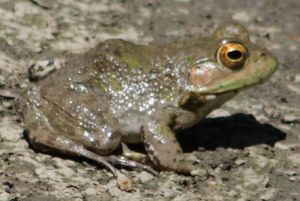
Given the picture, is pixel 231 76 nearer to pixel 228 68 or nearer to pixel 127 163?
pixel 228 68

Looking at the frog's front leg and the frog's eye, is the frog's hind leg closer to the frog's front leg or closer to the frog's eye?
the frog's front leg

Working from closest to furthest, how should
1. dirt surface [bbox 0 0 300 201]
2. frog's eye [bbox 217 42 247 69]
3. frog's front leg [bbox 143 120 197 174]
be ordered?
dirt surface [bbox 0 0 300 201]
frog's front leg [bbox 143 120 197 174]
frog's eye [bbox 217 42 247 69]

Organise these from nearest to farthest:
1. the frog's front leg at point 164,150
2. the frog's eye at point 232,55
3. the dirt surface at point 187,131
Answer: the dirt surface at point 187,131
the frog's front leg at point 164,150
the frog's eye at point 232,55

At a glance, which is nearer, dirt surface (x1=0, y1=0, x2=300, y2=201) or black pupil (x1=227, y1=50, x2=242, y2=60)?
dirt surface (x1=0, y1=0, x2=300, y2=201)

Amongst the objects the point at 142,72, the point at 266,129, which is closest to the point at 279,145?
the point at 266,129

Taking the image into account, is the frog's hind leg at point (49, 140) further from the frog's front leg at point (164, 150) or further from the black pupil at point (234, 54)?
the black pupil at point (234, 54)

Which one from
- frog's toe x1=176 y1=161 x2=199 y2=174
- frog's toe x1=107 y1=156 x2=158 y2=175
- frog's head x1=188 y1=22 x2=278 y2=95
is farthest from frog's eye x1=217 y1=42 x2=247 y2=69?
frog's toe x1=107 y1=156 x2=158 y2=175

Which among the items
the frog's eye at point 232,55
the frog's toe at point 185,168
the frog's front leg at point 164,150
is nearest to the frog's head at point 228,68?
the frog's eye at point 232,55
